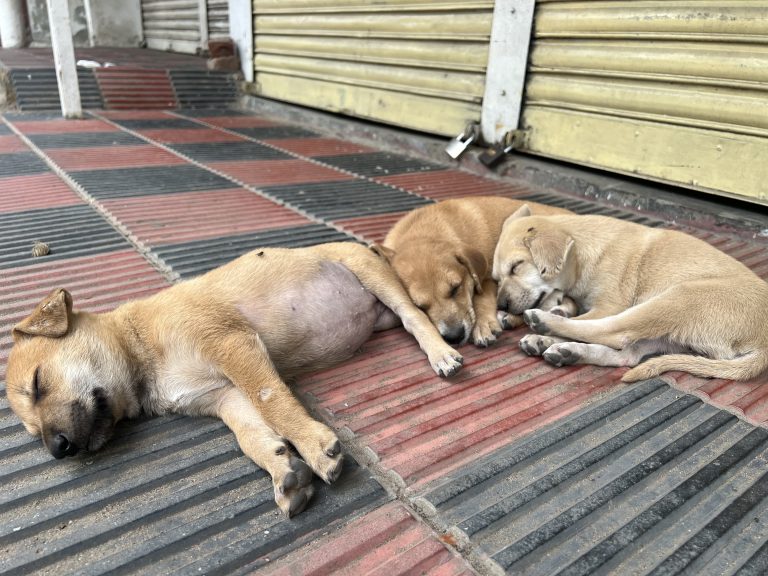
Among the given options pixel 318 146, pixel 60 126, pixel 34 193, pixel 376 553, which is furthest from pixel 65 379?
pixel 60 126

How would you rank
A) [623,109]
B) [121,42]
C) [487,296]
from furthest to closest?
[121,42]
[623,109]
[487,296]

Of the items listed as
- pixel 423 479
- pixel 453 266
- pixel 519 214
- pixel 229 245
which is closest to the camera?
pixel 423 479

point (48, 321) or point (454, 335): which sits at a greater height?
point (48, 321)

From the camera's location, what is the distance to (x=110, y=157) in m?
7.06

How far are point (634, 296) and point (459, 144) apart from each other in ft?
14.0

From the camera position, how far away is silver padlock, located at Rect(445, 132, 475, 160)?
24.0 feet

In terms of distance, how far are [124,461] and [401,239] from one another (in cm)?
233

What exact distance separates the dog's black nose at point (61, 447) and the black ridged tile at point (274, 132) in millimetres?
7344

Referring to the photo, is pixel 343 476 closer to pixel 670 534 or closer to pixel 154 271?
pixel 670 534

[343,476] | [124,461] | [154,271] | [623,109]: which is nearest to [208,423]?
[124,461]

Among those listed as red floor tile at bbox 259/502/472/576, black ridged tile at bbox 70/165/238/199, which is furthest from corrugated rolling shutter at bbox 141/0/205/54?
red floor tile at bbox 259/502/472/576

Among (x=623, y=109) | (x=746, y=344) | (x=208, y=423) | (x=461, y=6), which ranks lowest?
(x=208, y=423)

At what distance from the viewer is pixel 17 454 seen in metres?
2.38

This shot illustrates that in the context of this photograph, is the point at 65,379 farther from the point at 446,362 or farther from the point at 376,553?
the point at 446,362
